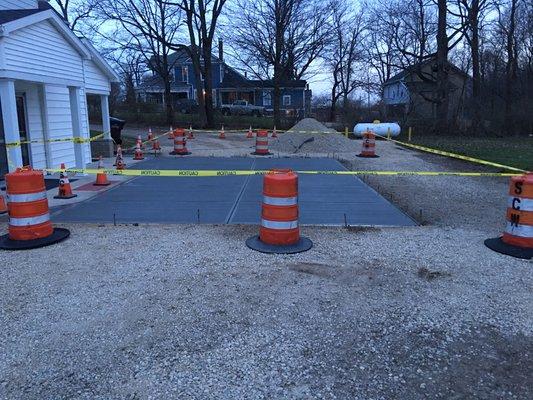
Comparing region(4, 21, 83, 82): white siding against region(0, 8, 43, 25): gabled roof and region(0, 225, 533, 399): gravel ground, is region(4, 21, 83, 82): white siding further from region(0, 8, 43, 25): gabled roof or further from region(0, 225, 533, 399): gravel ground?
region(0, 225, 533, 399): gravel ground

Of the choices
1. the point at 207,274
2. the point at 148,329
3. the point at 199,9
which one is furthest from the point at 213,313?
the point at 199,9

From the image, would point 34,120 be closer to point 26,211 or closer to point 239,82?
point 26,211

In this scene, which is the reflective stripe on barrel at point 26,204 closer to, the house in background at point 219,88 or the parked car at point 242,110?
the parked car at point 242,110

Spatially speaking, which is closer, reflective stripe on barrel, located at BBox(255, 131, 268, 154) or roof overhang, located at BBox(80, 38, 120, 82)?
roof overhang, located at BBox(80, 38, 120, 82)

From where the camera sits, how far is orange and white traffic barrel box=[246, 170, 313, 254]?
632 centimetres

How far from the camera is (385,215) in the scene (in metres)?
8.45

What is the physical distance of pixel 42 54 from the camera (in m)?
11.3

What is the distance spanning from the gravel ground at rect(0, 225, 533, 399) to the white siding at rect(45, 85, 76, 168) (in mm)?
8206

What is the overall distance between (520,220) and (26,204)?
665cm

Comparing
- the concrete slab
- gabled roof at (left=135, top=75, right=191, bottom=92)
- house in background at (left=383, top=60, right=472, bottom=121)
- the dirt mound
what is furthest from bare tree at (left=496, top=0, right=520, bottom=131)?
gabled roof at (left=135, top=75, right=191, bottom=92)

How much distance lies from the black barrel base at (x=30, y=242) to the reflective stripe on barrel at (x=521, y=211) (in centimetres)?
624

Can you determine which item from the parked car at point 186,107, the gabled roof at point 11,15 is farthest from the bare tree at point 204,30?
the gabled roof at point 11,15

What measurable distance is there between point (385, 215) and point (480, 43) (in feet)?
118

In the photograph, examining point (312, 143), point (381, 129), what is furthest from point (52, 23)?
point (381, 129)
